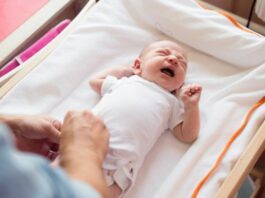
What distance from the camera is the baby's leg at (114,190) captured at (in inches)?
39.8

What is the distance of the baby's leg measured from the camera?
101cm

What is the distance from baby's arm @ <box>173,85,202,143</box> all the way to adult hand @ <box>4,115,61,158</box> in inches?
14.1

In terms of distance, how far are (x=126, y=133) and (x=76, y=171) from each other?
1.43 feet

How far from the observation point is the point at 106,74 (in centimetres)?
129

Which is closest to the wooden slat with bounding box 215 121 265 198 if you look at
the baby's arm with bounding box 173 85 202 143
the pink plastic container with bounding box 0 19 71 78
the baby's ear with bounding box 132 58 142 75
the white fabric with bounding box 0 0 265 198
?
the white fabric with bounding box 0 0 265 198

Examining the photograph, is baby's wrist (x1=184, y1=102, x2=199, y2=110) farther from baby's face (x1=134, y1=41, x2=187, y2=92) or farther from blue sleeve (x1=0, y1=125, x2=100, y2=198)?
blue sleeve (x1=0, y1=125, x2=100, y2=198)

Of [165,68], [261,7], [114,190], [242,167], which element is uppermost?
[261,7]

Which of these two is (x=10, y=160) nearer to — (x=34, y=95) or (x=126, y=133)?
(x=126, y=133)

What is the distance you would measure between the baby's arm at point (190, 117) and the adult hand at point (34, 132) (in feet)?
1.18

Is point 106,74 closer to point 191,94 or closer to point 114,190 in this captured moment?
point 191,94

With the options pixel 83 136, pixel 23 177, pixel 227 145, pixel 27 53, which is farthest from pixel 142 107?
pixel 23 177

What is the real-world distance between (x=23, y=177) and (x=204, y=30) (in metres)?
1.07

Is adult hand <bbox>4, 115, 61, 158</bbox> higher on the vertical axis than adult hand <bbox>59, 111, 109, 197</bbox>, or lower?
lower

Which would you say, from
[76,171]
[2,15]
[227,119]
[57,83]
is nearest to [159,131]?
[227,119]
